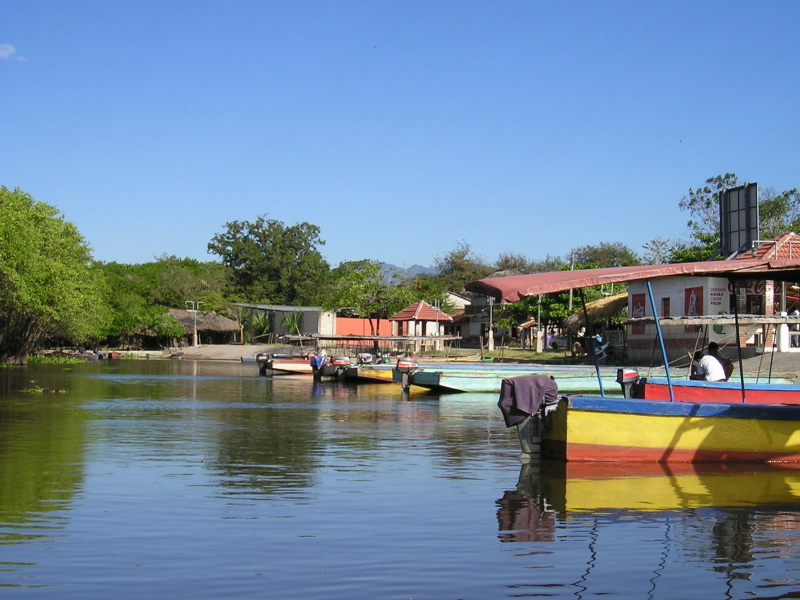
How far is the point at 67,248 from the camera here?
153ft

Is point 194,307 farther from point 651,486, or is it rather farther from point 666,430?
point 651,486

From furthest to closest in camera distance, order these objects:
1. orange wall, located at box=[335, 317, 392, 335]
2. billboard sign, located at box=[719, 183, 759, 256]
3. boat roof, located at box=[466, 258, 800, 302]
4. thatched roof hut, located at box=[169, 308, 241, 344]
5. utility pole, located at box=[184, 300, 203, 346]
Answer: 1. thatched roof hut, located at box=[169, 308, 241, 344]
2. utility pole, located at box=[184, 300, 203, 346]
3. orange wall, located at box=[335, 317, 392, 335]
4. billboard sign, located at box=[719, 183, 759, 256]
5. boat roof, located at box=[466, 258, 800, 302]

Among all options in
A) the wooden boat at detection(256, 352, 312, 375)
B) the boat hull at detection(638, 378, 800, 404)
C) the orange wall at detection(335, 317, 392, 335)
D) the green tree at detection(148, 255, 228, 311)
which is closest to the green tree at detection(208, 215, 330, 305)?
the green tree at detection(148, 255, 228, 311)

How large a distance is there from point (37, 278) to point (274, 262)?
4835cm

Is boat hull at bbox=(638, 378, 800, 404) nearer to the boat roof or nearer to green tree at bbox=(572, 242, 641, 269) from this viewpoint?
the boat roof

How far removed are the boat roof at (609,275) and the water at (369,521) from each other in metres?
2.53

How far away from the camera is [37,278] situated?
4059cm

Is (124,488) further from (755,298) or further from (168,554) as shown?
(755,298)

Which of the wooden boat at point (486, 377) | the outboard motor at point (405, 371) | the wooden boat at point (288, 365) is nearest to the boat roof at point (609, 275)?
the wooden boat at point (486, 377)

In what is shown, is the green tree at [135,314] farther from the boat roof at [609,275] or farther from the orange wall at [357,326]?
the boat roof at [609,275]

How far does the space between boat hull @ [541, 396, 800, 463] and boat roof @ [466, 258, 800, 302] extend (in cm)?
181

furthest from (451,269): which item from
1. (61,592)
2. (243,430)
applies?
(61,592)

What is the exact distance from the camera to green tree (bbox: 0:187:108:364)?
3912 cm

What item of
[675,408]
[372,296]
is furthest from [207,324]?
[675,408]
